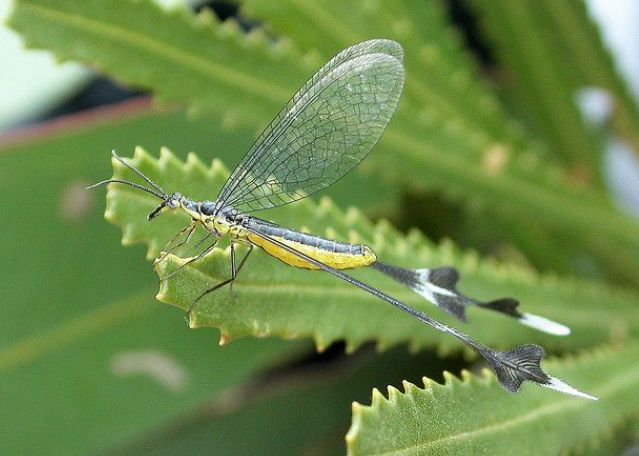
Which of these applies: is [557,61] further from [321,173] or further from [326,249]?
[326,249]

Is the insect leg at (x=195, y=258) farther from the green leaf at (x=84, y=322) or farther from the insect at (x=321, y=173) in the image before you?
the green leaf at (x=84, y=322)

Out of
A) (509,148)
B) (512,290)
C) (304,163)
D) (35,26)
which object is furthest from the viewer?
(509,148)

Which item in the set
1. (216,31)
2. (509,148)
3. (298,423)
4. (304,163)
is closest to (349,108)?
(304,163)

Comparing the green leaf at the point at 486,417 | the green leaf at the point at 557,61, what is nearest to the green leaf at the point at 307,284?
the green leaf at the point at 486,417

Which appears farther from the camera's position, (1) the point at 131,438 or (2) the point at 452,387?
(1) the point at 131,438

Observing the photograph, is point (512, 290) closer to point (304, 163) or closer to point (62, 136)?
point (304, 163)

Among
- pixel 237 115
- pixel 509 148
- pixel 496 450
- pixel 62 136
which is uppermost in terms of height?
pixel 62 136

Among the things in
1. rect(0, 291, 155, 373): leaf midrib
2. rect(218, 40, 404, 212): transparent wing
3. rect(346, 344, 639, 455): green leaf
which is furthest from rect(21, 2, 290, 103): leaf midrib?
rect(346, 344, 639, 455): green leaf
